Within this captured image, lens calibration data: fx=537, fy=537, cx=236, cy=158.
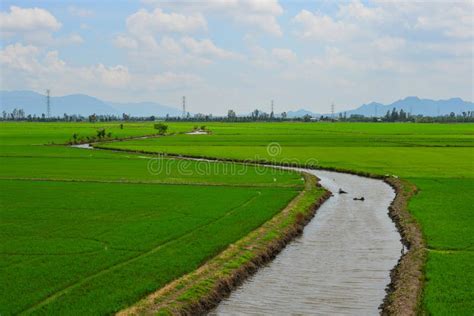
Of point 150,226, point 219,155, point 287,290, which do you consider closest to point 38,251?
point 150,226

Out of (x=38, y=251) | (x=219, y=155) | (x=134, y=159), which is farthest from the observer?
(x=219, y=155)

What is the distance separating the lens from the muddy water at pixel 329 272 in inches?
538

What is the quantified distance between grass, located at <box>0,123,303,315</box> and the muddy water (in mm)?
2051

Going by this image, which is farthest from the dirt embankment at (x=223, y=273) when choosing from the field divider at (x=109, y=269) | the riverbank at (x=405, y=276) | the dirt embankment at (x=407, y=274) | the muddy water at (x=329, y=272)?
the dirt embankment at (x=407, y=274)

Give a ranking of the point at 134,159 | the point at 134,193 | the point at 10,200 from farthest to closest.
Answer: the point at 134,159 < the point at 134,193 < the point at 10,200

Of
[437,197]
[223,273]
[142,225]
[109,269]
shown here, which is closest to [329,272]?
[223,273]

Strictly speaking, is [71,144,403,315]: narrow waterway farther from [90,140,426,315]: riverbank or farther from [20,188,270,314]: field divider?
[20,188,270,314]: field divider

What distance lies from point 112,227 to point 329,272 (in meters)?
8.64

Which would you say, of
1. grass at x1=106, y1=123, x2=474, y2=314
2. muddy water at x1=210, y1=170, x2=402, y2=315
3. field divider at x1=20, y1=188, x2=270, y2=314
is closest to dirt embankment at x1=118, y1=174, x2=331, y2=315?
muddy water at x1=210, y1=170, x2=402, y2=315

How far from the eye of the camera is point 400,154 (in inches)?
2328

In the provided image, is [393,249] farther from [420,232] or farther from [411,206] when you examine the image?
[411,206]

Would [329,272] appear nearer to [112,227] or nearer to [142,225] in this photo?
[142,225]

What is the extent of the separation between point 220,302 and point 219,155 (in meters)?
45.1

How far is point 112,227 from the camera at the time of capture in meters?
20.4
